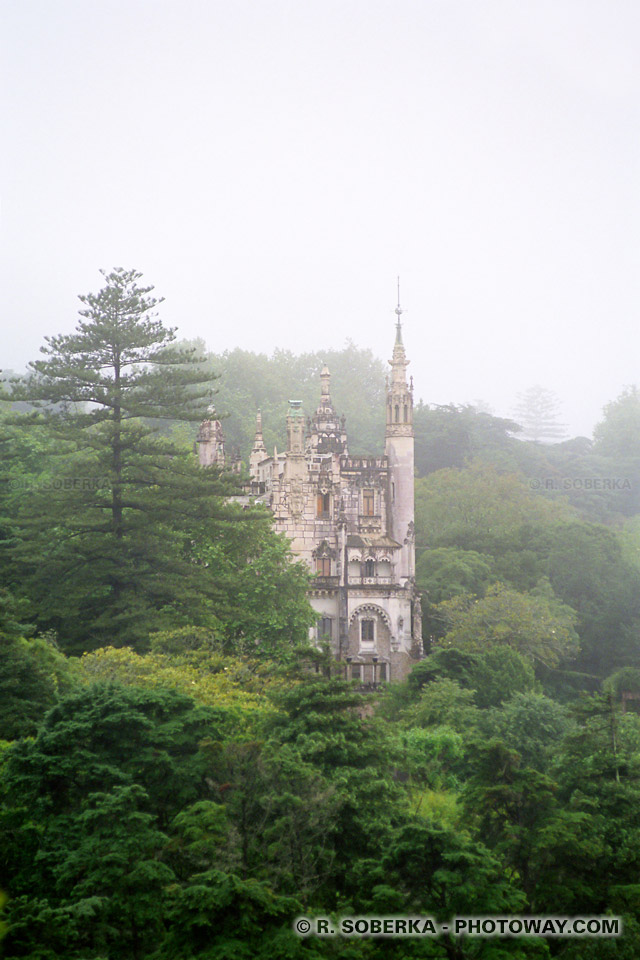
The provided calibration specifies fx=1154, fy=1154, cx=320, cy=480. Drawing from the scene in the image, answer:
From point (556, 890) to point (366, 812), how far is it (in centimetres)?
385

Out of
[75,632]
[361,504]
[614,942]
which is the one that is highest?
[361,504]

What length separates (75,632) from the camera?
39281mm

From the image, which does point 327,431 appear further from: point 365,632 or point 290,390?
point 290,390

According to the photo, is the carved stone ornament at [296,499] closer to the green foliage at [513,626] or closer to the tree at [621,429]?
the green foliage at [513,626]

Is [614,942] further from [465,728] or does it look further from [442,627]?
[442,627]

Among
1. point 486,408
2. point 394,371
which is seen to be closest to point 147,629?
point 394,371

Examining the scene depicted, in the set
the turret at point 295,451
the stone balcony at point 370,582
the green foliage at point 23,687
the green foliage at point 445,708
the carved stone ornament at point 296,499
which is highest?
the turret at point 295,451

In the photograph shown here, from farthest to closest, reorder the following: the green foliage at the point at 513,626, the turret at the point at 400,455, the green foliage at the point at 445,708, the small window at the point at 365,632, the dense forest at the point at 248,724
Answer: the turret at the point at 400,455 < the small window at the point at 365,632 < the green foliage at the point at 513,626 < the green foliage at the point at 445,708 < the dense forest at the point at 248,724

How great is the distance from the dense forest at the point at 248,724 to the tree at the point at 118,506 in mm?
116

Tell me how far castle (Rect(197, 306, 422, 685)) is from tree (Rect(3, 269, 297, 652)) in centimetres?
884

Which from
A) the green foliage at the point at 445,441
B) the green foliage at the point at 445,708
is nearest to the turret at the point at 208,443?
the green foliage at the point at 445,708

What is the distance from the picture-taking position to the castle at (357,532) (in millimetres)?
55375

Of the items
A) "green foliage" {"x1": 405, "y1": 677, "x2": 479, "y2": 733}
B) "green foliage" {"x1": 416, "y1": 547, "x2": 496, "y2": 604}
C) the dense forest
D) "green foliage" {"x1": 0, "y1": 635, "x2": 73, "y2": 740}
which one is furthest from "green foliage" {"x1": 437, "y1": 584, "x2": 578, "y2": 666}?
"green foliage" {"x1": 0, "y1": 635, "x2": 73, "y2": 740}

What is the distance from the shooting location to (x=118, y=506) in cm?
4300
